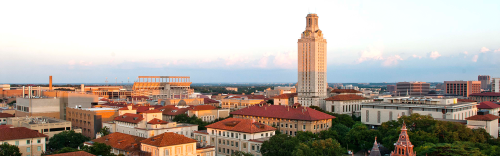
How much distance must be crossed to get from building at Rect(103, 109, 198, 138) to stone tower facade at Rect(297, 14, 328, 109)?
7655cm

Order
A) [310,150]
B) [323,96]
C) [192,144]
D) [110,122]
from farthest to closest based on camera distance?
[323,96]
[110,122]
[192,144]
[310,150]

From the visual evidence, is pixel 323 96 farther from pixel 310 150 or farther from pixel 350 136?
pixel 310 150

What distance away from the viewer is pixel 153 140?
199 feet

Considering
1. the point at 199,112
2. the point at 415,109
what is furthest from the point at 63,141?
the point at 415,109

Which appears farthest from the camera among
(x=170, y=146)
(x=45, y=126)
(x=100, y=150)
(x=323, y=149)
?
(x=45, y=126)

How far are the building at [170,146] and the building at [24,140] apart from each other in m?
19.5

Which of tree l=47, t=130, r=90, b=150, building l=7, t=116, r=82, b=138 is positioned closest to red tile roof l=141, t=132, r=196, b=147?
tree l=47, t=130, r=90, b=150

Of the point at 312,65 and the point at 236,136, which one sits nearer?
the point at 236,136

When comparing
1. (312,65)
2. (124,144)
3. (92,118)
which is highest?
(312,65)

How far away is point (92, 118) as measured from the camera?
92125 millimetres

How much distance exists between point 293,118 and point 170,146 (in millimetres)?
35507

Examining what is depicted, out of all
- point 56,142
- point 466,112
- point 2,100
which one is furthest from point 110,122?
point 2,100

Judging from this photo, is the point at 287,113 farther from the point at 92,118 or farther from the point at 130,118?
the point at 92,118

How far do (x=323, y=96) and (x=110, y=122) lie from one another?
88.5 meters
